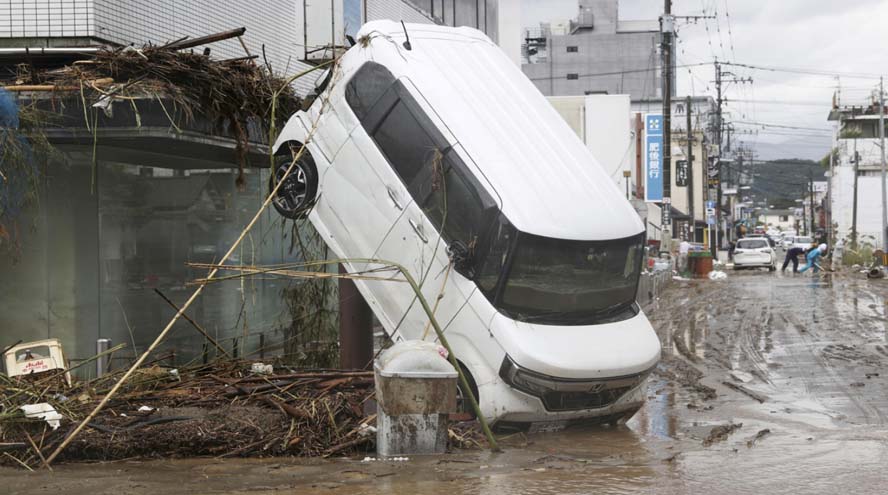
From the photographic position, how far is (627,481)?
24.0 feet

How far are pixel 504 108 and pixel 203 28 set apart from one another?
5.14 m

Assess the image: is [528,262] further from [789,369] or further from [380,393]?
[789,369]

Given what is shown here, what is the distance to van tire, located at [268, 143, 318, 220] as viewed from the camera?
10.4 meters

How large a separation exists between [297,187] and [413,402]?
3318 millimetres

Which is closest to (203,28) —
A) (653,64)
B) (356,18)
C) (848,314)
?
(356,18)

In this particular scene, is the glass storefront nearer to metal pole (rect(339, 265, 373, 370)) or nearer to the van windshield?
metal pole (rect(339, 265, 373, 370))

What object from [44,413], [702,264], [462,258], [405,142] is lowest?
[702,264]

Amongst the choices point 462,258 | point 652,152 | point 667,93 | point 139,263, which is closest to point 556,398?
point 462,258

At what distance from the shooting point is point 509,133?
9602 mm

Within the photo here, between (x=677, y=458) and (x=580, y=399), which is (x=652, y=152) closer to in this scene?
(x=580, y=399)

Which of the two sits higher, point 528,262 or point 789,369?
point 528,262

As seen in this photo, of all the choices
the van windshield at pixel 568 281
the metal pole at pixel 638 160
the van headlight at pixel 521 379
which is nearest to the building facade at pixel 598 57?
the metal pole at pixel 638 160

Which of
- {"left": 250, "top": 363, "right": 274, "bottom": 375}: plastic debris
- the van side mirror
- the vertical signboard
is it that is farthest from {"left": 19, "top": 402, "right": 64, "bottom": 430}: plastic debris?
the vertical signboard

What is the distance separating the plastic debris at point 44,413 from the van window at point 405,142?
358 cm
